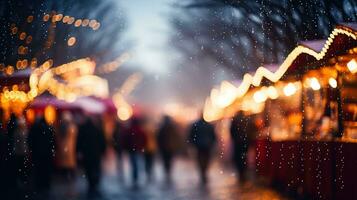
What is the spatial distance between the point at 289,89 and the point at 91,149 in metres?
5.07

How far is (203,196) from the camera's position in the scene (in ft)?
48.3

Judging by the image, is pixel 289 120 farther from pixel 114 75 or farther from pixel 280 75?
pixel 114 75

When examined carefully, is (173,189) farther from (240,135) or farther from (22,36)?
(22,36)

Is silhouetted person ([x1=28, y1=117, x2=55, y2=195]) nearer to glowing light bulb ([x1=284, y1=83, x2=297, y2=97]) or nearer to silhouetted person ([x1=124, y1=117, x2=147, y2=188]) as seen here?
silhouetted person ([x1=124, y1=117, x2=147, y2=188])

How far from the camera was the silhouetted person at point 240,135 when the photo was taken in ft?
63.6

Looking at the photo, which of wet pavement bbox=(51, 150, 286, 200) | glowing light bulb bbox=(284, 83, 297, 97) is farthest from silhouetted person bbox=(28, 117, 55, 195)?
glowing light bulb bbox=(284, 83, 297, 97)

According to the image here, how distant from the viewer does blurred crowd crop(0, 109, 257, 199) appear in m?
17.7

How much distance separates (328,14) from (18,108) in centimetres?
1960

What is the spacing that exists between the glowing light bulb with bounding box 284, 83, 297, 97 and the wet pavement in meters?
2.46

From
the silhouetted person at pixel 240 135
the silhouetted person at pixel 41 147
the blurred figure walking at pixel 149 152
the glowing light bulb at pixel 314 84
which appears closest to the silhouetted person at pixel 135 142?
the blurred figure walking at pixel 149 152

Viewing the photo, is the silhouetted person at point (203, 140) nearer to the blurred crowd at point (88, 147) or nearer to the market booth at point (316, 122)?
the blurred crowd at point (88, 147)

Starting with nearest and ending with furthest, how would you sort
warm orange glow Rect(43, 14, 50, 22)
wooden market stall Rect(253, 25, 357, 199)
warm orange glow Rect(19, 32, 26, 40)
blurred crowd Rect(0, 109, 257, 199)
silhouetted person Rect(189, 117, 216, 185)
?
wooden market stall Rect(253, 25, 357, 199), blurred crowd Rect(0, 109, 257, 199), silhouetted person Rect(189, 117, 216, 185), warm orange glow Rect(43, 14, 50, 22), warm orange glow Rect(19, 32, 26, 40)

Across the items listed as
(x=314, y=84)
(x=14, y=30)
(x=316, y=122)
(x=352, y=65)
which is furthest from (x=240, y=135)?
(x=14, y=30)

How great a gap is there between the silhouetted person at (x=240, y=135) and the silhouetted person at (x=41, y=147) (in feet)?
16.1
